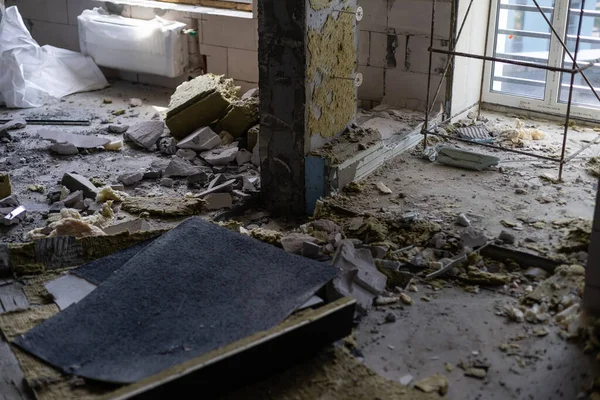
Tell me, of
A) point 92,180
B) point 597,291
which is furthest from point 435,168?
point 92,180

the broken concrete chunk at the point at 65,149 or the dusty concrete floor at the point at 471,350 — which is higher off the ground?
the broken concrete chunk at the point at 65,149

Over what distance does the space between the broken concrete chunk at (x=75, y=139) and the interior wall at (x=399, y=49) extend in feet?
6.83

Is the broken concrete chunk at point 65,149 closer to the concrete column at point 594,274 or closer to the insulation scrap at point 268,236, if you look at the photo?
the insulation scrap at point 268,236

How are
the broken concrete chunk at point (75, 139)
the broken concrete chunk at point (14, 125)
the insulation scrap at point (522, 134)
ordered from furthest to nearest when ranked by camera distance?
the broken concrete chunk at point (14, 125)
the broken concrete chunk at point (75, 139)
the insulation scrap at point (522, 134)

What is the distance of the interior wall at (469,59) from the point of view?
18.1ft

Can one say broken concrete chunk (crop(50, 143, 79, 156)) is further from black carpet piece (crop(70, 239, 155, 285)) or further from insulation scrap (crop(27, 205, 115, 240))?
black carpet piece (crop(70, 239, 155, 285))

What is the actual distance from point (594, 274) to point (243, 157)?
2896mm

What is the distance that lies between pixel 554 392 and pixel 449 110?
3.05 metres

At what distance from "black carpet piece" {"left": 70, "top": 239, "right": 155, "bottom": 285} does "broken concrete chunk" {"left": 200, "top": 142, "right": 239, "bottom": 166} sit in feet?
5.56

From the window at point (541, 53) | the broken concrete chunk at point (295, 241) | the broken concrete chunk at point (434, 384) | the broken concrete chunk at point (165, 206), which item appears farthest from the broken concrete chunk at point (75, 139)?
the broken concrete chunk at point (434, 384)

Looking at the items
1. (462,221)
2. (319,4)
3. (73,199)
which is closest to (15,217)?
(73,199)

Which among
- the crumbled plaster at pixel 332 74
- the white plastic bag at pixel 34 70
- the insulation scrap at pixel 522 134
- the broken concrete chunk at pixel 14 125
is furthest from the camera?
the white plastic bag at pixel 34 70

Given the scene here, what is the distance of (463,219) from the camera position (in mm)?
4234

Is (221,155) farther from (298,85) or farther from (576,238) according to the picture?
(576,238)
